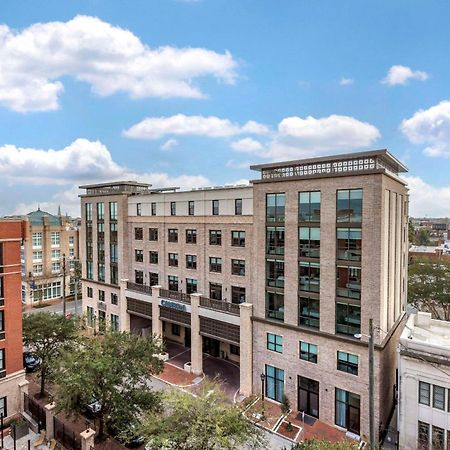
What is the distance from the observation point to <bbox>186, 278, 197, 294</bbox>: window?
3500cm

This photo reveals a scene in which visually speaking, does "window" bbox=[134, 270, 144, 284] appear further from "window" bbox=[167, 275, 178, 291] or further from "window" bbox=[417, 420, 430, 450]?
"window" bbox=[417, 420, 430, 450]

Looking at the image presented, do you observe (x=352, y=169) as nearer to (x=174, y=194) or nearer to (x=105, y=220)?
(x=174, y=194)

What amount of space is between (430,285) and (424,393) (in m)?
26.2

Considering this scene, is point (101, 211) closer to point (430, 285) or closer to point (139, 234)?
point (139, 234)

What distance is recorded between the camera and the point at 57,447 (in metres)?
22.4

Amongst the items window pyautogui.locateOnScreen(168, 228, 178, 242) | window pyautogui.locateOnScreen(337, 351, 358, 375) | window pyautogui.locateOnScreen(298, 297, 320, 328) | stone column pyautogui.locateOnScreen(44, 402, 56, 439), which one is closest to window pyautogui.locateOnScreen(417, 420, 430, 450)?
window pyautogui.locateOnScreen(337, 351, 358, 375)

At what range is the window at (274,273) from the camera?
2723 cm

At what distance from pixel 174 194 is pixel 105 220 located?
11907mm

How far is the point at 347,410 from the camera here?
79.6 feet

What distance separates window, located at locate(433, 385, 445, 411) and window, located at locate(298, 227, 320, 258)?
10.6m

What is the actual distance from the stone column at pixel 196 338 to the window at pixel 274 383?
7496mm

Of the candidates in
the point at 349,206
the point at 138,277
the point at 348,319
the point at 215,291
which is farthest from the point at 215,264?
the point at 349,206

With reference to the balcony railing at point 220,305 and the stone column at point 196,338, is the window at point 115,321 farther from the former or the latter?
the balcony railing at point 220,305

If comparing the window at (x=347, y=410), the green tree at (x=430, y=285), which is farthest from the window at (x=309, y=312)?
the green tree at (x=430, y=285)
